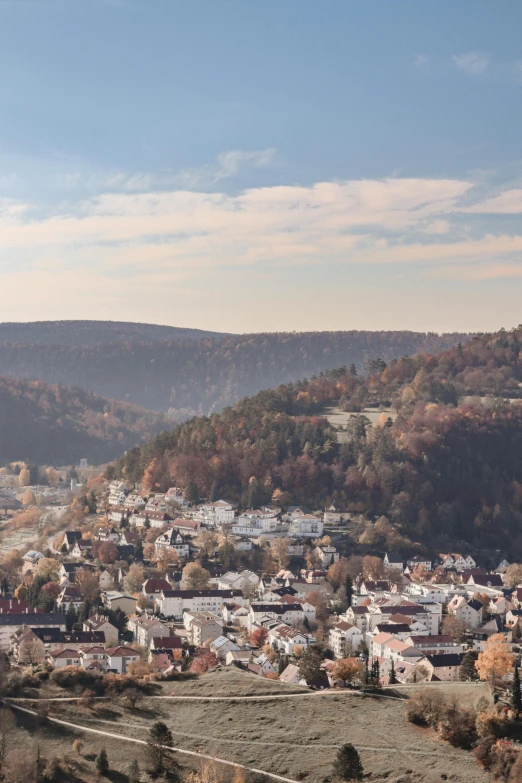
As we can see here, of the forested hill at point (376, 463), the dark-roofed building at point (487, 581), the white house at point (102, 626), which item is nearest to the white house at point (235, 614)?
the white house at point (102, 626)

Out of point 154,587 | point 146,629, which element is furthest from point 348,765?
point 154,587

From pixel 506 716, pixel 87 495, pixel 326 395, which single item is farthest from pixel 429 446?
pixel 506 716

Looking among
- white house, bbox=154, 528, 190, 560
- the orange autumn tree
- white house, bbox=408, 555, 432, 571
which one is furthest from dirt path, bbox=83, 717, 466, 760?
white house, bbox=408, 555, 432, 571

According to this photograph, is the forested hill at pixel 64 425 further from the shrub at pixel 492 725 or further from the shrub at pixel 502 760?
the shrub at pixel 502 760

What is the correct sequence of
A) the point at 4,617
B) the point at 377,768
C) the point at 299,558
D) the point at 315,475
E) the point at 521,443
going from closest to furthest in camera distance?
the point at 377,768, the point at 4,617, the point at 299,558, the point at 315,475, the point at 521,443

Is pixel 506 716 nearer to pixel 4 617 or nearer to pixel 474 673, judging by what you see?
pixel 474 673

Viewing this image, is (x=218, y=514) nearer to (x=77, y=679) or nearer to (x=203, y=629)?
(x=203, y=629)
